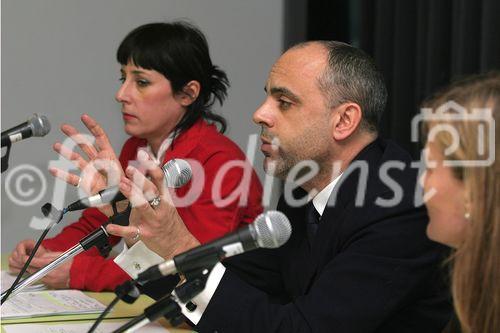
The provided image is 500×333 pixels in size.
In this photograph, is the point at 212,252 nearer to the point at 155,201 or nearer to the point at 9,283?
the point at 155,201

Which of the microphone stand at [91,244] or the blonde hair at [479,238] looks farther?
the microphone stand at [91,244]

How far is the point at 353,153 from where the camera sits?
1.71 metres

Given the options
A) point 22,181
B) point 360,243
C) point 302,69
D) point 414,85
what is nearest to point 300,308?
point 360,243

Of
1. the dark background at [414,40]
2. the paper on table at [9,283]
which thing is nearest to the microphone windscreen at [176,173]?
the paper on table at [9,283]

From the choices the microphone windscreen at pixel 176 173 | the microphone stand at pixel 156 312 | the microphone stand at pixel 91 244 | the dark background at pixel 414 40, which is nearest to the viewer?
the microphone stand at pixel 156 312

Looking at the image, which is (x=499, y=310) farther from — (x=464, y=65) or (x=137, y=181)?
(x=464, y=65)

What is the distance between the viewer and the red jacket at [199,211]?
1969 mm

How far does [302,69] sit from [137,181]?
518mm

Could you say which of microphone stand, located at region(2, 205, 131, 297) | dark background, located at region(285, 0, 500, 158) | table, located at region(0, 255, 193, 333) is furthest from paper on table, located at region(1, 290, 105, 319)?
dark background, located at region(285, 0, 500, 158)

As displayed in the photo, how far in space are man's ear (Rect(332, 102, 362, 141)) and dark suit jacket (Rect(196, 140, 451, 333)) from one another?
0.07m

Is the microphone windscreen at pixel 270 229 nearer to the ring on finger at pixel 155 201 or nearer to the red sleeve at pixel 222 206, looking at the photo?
the ring on finger at pixel 155 201

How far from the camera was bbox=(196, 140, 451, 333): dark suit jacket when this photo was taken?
1412mm
